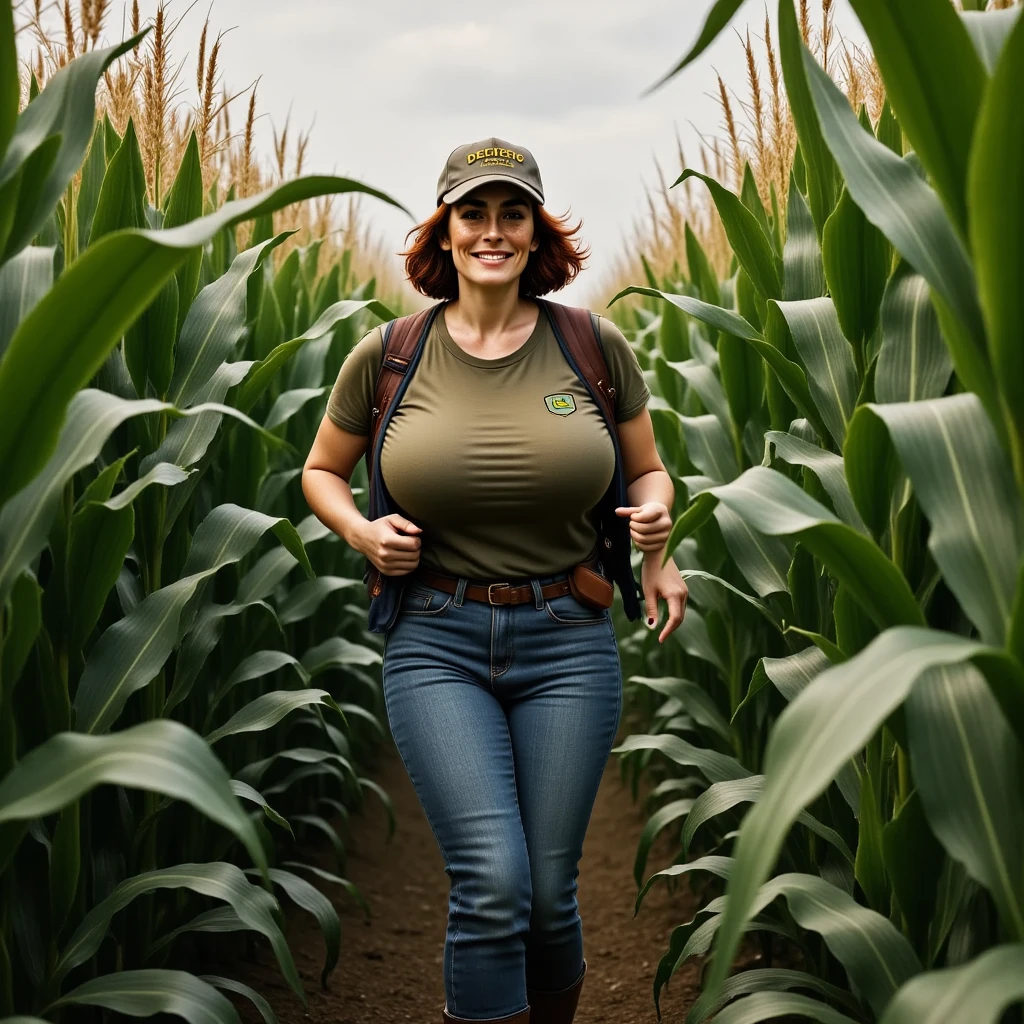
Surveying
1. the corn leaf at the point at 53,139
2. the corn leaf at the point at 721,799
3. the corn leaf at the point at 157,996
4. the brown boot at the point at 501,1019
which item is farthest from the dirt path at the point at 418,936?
the corn leaf at the point at 53,139

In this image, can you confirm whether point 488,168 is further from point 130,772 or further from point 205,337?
point 130,772

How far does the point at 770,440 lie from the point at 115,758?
3.75 ft

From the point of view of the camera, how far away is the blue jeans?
1.75 meters

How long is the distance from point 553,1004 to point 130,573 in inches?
41.1

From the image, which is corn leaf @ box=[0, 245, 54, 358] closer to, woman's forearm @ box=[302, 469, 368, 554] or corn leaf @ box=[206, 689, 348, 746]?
woman's forearm @ box=[302, 469, 368, 554]

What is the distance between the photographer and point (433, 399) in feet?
6.44

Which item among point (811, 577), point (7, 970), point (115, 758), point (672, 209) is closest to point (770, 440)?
point (811, 577)

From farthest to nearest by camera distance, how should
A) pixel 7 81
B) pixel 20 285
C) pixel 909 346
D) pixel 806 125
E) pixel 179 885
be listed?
pixel 806 125 → pixel 179 885 → pixel 909 346 → pixel 20 285 → pixel 7 81

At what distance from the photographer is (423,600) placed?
194cm

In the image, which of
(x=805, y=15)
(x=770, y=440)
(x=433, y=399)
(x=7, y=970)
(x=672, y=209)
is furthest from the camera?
(x=672, y=209)

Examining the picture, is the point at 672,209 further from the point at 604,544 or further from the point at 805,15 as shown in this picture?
the point at 604,544

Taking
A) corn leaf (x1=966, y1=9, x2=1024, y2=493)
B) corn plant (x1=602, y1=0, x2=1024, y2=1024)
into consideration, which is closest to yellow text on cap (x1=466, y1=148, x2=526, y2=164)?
corn plant (x1=602, y1=0, x2=1024, y2=1024)

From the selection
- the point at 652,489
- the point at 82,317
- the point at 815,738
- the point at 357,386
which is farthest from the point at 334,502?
the point at 815,738

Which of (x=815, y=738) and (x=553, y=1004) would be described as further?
(x=553, y=1004)
